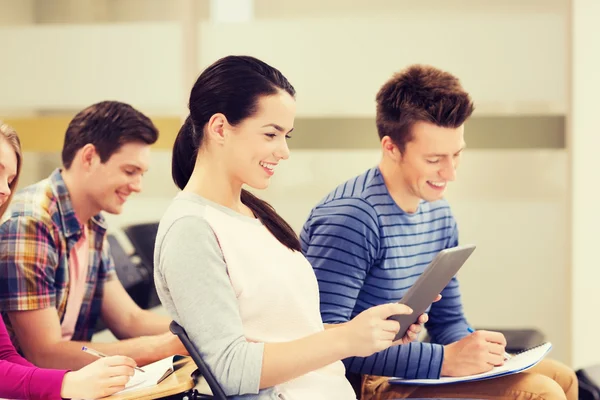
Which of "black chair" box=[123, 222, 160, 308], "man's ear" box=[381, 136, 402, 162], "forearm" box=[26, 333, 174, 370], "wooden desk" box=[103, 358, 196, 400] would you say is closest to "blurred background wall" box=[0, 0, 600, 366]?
"black chair" box=[123, 222, 160, 308]

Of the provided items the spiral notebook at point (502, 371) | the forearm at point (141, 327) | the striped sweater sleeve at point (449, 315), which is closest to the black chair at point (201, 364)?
the spiral notebook at point (502, 371)

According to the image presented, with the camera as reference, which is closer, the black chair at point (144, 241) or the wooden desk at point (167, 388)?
the wooden desk at point (167, 388)

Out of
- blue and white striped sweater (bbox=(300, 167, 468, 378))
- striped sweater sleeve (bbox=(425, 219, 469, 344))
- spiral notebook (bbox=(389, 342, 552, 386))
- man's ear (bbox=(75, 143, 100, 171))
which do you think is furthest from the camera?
man's ear (bbox=(75, 143, 100, 171))

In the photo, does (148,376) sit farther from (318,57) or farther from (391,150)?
(318,57)

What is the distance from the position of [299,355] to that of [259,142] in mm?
397

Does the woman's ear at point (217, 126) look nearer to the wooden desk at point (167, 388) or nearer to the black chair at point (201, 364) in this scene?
the black chair at point (201, 364)

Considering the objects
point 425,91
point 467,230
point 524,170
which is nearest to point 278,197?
point 467,230

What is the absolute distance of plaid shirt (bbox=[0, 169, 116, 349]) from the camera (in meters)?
2.08

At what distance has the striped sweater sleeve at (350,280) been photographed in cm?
181

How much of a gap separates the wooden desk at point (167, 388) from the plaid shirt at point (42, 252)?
0.60 metres

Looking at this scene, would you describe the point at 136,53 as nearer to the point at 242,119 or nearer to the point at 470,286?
the point at 470,286

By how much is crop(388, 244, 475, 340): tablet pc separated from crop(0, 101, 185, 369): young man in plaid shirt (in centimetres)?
69

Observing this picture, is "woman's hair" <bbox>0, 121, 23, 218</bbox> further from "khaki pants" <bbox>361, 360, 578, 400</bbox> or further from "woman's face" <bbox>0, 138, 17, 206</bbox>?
"khaki pants" <bbox>361, 360, 578, 400</bbox>

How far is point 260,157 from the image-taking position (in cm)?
148
